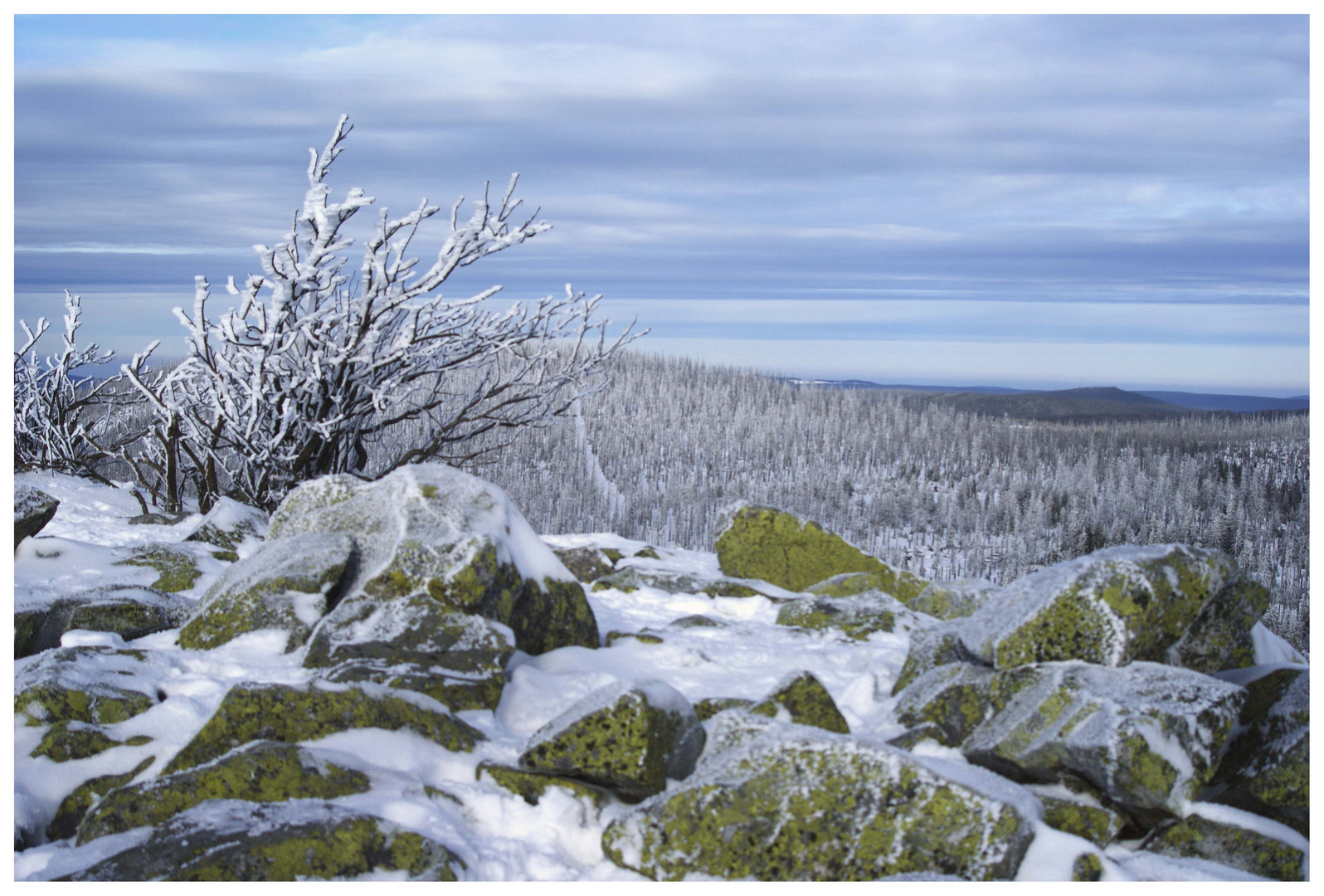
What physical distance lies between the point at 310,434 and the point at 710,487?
87.1 metres

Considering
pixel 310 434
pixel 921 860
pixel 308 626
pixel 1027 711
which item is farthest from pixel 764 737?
pixel 310 434

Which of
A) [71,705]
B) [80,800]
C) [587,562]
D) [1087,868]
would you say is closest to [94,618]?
[71,705]

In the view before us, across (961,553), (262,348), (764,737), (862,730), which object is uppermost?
(262,348)

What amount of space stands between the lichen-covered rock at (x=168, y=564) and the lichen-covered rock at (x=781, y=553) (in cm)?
749

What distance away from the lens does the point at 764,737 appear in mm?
4977

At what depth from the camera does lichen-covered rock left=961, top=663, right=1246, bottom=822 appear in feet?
17.0

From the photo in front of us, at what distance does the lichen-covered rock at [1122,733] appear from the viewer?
518cm

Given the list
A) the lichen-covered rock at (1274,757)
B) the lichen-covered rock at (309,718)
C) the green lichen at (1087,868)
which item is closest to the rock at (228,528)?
the lichen-covered rock at (309,718)

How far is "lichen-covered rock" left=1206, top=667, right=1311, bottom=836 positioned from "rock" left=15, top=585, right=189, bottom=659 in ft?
27.3

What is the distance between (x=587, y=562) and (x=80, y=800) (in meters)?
7.87

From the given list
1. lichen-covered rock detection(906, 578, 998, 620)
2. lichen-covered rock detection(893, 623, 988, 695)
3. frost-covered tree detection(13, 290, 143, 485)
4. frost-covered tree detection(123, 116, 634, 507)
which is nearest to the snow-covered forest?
frost-covered tree detection(13, 290, 143, 485)

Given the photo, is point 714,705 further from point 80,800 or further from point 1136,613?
point 80,800

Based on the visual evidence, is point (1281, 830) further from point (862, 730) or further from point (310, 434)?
point (310, 434)

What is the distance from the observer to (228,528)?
1084 cm
